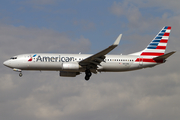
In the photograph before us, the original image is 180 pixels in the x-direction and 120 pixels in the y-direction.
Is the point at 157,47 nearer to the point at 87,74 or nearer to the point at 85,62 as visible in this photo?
the point at 87,74

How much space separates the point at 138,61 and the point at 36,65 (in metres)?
16.0

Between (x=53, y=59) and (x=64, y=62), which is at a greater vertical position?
(x=53, y=59)

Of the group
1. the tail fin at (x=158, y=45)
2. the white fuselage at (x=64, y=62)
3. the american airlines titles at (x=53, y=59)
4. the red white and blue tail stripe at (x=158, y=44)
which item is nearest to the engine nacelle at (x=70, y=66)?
the white fuselage at (x=64, y=62)

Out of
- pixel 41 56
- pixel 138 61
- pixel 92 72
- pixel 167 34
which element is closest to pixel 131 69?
pixel 138 61

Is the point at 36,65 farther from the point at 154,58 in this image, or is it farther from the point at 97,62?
the point at 154,58

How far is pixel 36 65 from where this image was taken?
168ft

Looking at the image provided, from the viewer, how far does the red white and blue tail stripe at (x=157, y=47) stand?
55.7 metres

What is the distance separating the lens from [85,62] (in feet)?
170

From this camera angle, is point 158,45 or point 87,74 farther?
point 158,45

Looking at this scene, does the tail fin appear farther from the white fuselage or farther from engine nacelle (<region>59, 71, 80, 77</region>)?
engine nacelle (<region>59, 71, 80, 77</region>)

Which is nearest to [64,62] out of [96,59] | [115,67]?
[96,59]

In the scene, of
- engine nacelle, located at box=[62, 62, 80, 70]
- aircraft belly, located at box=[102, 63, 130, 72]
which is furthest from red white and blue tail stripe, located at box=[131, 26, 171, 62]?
engine nacelle, located at box=[62, 62, 80, 70]

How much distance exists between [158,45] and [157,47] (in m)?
0.48

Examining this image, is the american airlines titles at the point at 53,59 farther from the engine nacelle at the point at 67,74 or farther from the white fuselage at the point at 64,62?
the engine nacelle at the point at 67,74
